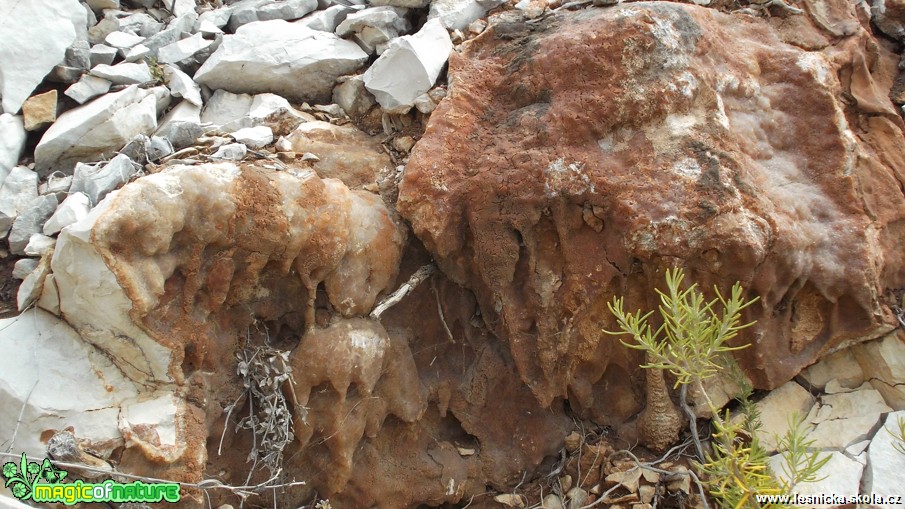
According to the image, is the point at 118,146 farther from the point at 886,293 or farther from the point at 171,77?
the point at 886,293

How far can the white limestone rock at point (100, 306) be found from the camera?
2.55 metres

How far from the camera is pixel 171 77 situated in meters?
3.60

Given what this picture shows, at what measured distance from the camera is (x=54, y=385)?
2.64 meters

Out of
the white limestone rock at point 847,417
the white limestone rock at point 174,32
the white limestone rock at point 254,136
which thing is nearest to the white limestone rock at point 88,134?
the white limestone rock at point 254,136

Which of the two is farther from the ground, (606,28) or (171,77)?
(606,28)

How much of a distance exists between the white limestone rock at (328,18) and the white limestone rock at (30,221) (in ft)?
5.59

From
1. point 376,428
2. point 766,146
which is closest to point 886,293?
point 766,146

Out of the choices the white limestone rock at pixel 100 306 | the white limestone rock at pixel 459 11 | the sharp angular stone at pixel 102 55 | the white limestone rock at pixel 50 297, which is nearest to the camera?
the white limestone rock at pixel 100 306

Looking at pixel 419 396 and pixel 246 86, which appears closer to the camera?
pixel 419 396

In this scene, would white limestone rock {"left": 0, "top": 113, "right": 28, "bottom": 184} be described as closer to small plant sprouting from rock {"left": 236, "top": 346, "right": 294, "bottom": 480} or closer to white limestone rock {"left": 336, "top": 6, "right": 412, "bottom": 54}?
small plant sprouting from rock {"left": 236, "top": 346, "right": 294, "bottom": 480}

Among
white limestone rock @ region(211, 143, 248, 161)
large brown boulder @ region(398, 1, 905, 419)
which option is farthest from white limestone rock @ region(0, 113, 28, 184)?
large brown boulder @ region(398, 1, 905, 419)

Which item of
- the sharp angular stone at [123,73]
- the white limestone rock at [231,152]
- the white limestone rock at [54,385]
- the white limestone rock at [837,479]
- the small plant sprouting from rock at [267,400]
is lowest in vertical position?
the white limestone rock at [837,479]

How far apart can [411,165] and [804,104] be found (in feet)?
6.28

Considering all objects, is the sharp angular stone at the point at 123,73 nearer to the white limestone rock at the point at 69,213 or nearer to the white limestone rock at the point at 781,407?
the white limestone rock at the point at 69,213
